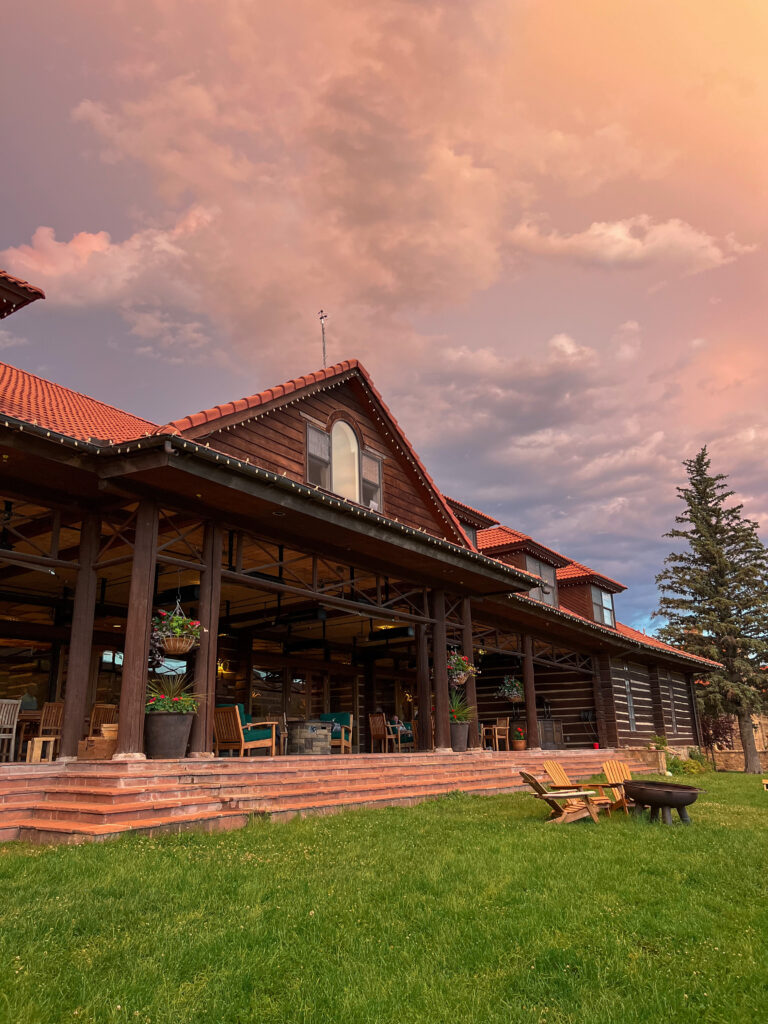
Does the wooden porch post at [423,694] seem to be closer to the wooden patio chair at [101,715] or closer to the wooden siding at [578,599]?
the wooden patio chair at [101,715]

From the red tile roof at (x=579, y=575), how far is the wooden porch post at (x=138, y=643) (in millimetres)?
19087

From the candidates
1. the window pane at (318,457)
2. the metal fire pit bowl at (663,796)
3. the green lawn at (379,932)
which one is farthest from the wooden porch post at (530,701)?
the green lawn at (379,932)

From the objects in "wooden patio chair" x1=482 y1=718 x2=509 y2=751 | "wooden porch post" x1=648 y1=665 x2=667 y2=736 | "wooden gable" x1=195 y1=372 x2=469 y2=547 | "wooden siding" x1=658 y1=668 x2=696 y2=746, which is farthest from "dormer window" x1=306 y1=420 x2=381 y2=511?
"wooden siding" x1=658 y1=668 x2=696 y2=746

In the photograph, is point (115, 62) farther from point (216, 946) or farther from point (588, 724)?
point (588, 724)

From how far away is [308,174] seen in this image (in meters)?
21.5

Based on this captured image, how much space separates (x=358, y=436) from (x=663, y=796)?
9092 millimetres

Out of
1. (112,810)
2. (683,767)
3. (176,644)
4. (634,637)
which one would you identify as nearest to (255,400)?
(176,644)

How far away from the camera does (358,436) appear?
51.1ft

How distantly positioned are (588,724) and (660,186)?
1879cm

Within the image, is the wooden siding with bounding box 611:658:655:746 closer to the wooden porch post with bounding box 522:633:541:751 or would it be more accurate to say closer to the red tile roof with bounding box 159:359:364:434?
the wooden porch post with bounding box 522:633:541:751

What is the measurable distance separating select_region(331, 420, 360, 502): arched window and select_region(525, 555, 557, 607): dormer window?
10885mm

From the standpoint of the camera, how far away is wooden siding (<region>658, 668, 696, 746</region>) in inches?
1134

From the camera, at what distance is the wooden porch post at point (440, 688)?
15.1 m

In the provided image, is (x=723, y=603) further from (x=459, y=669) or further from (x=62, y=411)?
(x=62, y=411)
